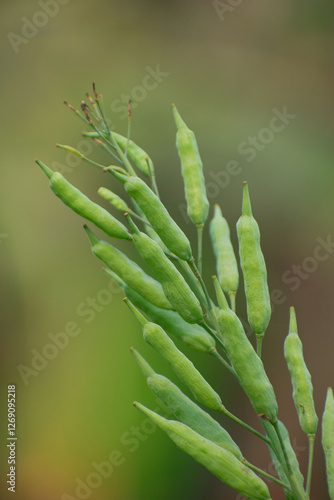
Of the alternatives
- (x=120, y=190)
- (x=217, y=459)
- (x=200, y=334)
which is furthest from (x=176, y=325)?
(x=120, y=190)

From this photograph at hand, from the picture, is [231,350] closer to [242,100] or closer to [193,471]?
[193,471]

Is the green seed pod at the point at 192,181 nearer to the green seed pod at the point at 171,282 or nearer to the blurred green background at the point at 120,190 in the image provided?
the green seed pod at the point at 171,282

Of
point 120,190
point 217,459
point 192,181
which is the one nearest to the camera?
point 217,459

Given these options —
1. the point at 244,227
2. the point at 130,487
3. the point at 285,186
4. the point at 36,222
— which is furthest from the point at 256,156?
the point at 244,227

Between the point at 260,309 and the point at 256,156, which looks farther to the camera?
the point at 256,156

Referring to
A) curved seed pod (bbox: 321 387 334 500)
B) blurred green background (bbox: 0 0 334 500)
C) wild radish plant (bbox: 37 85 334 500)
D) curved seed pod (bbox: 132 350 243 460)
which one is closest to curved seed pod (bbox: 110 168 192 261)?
wild radish plant (bbox: 37 85 334 500)

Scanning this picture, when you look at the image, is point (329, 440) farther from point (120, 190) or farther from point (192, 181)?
point (120, 190)
